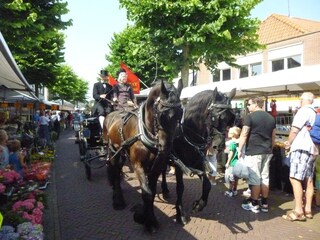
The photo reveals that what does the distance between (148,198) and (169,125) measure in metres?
1.18

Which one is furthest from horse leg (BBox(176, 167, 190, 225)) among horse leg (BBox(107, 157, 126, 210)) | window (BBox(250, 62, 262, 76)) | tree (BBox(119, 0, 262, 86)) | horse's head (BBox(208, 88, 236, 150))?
window (BBox(250, 62, 262, 76))

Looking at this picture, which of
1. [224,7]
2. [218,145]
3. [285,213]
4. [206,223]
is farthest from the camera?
[224,7]

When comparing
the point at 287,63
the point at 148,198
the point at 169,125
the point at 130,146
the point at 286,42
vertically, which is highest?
the point at 286,42

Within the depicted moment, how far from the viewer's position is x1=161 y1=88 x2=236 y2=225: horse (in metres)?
4.88

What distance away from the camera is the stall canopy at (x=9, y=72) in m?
3.54

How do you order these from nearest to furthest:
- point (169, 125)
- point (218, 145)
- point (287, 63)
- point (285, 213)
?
point (169, 125) < point (218, 145) < point (285, 213) < point (287, 63)

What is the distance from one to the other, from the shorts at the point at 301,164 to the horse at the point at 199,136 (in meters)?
1.43

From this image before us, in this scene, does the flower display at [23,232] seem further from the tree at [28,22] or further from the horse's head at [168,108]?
the tree at [28,22]

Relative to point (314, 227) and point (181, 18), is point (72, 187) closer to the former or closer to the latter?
point (314, 227)

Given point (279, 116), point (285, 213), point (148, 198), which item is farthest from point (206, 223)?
point (279, 116)

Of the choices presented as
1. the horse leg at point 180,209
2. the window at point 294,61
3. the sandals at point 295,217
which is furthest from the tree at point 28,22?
the window at point 294,61

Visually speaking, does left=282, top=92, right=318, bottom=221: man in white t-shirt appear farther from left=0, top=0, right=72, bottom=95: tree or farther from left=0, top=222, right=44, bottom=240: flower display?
left=0, top=0, right=72, bottom=95: tree

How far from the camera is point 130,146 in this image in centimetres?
499

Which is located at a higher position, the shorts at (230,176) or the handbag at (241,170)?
the handbag at (241,170)
